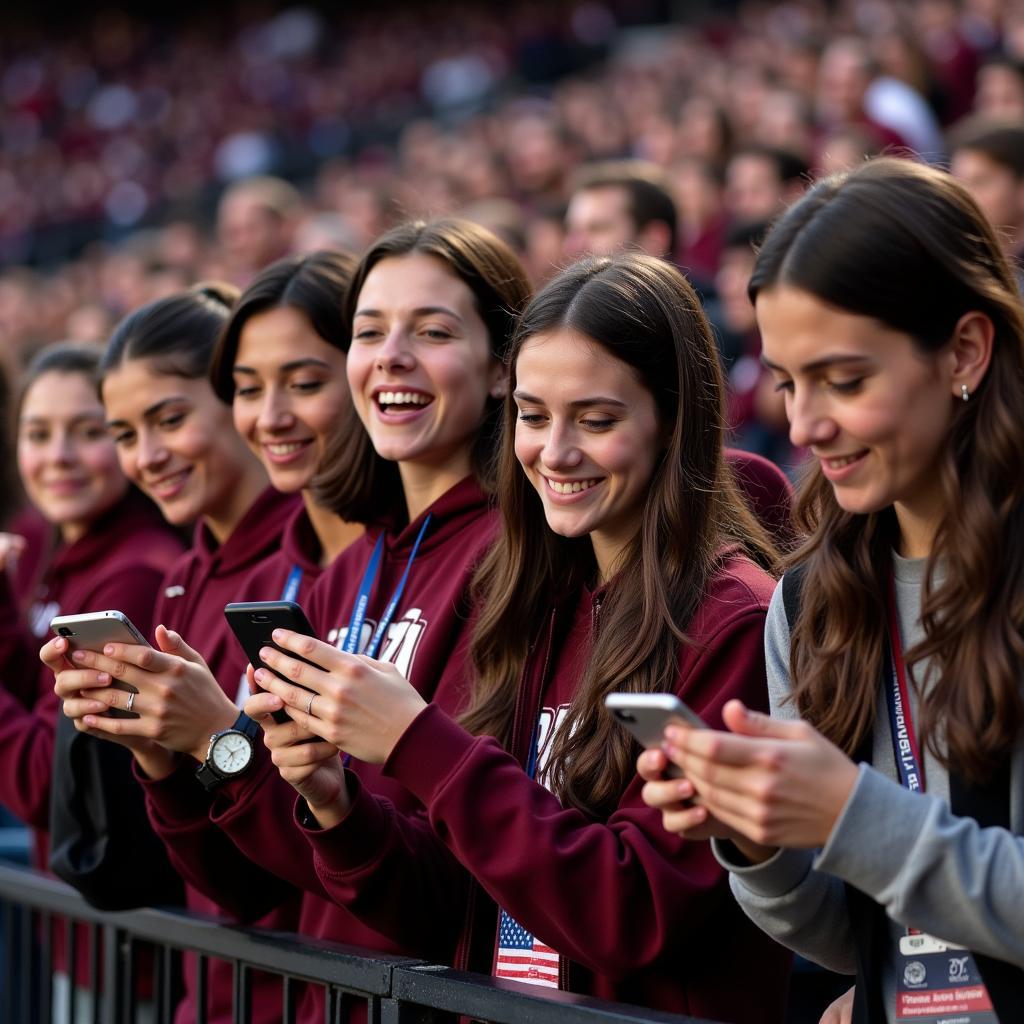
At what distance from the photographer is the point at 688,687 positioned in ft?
8.41

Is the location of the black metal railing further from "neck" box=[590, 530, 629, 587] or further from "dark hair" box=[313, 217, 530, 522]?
"dark hair" box=[313, 217, 530, 522]

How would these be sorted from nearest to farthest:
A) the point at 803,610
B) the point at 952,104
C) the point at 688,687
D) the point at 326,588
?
the point at 803,610, the point at 688,687, the point at 326,588, the point at 952,104

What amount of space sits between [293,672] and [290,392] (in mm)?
1407

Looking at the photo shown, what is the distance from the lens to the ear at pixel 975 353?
217 centimetres

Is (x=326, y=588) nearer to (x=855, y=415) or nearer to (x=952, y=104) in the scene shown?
(x=855, y=415)

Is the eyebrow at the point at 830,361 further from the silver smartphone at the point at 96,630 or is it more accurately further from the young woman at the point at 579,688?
the silver smartphone at the point at 96,630

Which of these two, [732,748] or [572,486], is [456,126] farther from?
[732,748]

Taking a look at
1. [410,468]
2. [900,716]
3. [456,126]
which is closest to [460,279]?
[410,468]

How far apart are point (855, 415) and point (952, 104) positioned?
8894 millimetres

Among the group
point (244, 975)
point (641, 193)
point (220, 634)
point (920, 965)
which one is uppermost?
point (641, 193)

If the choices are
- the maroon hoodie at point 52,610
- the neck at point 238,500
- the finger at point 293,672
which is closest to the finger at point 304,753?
the finger at point 293,672

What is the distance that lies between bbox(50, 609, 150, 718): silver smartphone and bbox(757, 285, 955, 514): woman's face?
128 cm

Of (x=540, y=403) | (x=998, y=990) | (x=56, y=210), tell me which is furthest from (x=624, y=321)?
(x=56, y=210)

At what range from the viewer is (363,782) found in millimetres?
3139
